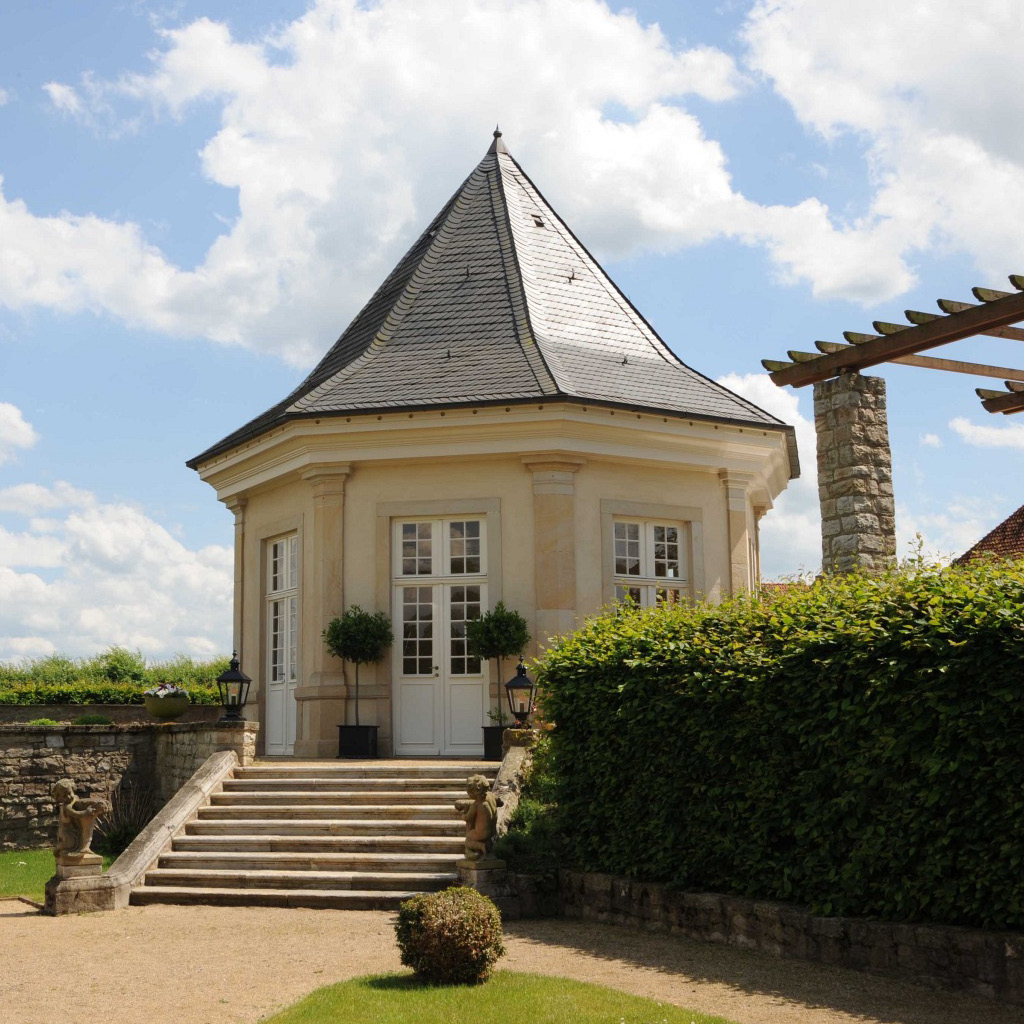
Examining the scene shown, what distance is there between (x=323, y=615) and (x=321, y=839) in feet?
15.2

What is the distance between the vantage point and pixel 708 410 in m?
17.2

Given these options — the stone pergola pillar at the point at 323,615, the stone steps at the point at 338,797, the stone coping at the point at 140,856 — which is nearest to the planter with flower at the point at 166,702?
the stone pergola pillar at the point at 323,615

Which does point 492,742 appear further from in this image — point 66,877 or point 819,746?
point 819,746

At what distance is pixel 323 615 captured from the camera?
16.6 meters

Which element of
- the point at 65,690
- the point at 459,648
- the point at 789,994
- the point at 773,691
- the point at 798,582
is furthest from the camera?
the point at 65,690

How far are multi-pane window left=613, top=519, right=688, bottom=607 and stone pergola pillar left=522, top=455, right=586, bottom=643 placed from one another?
85cm

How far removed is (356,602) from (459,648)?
5.07 feet

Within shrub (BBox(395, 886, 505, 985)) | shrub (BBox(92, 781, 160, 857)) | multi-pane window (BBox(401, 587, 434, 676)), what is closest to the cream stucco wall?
multi-pane window (BBox(401, 587, 434, 676))

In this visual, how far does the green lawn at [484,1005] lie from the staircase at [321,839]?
11.3 feet

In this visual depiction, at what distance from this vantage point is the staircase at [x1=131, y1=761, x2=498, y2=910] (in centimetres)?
1160

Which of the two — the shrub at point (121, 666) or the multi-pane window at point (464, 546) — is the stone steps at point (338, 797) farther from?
the shrub at point (121, 666)

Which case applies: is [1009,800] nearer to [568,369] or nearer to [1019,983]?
[1019,983]

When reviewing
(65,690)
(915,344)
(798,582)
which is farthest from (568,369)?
(65,690)

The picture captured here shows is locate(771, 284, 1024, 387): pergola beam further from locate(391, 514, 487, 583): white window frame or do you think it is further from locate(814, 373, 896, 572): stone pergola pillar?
locate(391, 514, 487, 583): white window frame
